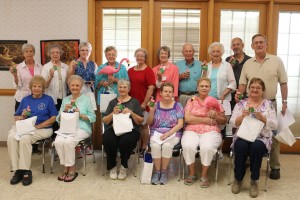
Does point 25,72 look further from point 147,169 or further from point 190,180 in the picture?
point 190,180

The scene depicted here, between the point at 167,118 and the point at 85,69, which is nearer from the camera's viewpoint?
the point at 167,118

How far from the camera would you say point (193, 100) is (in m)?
3.36

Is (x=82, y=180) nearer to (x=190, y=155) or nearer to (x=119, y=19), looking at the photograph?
(x=190, y=155)

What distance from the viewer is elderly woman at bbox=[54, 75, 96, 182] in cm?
323

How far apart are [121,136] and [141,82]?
785mm

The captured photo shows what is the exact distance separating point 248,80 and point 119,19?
78.2 inches

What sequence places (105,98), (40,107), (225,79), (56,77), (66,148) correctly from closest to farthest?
1. (66,148)
2. (40,107)
3. (225,79)
4. (105,98)
5. (56,77)

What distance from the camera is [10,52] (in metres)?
4.32

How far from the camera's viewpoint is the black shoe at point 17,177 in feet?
10.3

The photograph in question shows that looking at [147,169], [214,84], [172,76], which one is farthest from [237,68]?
[147,169]

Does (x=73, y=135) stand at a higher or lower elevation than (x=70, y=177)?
higher

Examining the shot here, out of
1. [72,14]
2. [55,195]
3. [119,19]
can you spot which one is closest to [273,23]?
[119,19]

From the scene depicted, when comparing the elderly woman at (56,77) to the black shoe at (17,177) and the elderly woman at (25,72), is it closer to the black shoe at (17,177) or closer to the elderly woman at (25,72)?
the elderly woman at (25,72)

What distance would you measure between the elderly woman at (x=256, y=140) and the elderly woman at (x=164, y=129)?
608 mm
